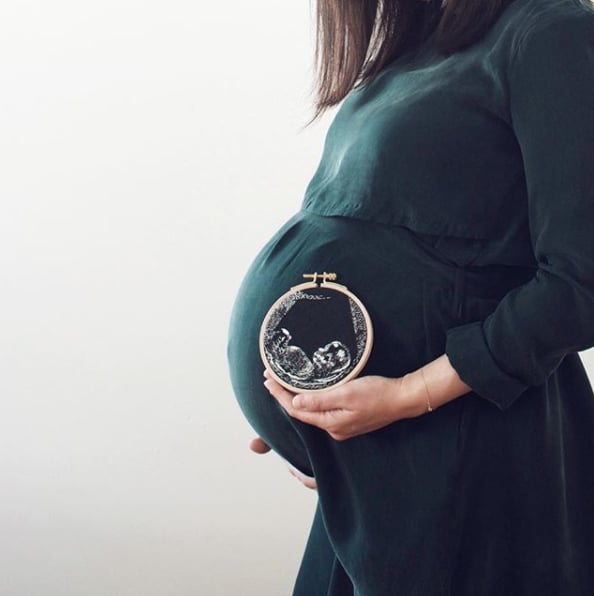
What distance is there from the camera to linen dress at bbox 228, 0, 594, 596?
0.80m

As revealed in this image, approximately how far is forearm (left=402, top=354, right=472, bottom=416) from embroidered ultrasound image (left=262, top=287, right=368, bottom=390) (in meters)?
0.05

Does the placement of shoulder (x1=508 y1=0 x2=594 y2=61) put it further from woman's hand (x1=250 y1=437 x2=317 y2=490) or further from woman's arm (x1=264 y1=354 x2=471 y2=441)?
woman's hand (x1=250 y1=437 x2=317 y2=490)

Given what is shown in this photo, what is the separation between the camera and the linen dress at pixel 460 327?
80 cm

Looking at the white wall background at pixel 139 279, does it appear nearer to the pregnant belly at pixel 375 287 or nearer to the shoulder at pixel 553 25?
the pregnant belly at pixel 375 287

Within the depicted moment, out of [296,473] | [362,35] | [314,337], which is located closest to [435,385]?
[314,337]

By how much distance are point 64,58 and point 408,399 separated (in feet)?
3.30

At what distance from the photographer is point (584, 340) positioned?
80 centimetres

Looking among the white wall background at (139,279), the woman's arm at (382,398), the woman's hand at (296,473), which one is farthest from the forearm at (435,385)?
the white wall background at (139,279)

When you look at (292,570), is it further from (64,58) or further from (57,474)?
(64,58)

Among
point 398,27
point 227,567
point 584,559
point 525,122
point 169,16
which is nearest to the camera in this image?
point 525,122

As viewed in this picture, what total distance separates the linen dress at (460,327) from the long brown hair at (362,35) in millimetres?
100

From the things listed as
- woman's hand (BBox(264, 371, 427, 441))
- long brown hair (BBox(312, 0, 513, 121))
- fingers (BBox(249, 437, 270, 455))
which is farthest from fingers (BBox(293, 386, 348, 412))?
long brown hair (BBox(312, 0, 513, 121))

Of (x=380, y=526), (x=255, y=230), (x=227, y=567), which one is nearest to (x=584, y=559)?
(x=380, y=526)

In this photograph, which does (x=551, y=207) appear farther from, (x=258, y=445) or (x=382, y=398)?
(x=258, y=445)
